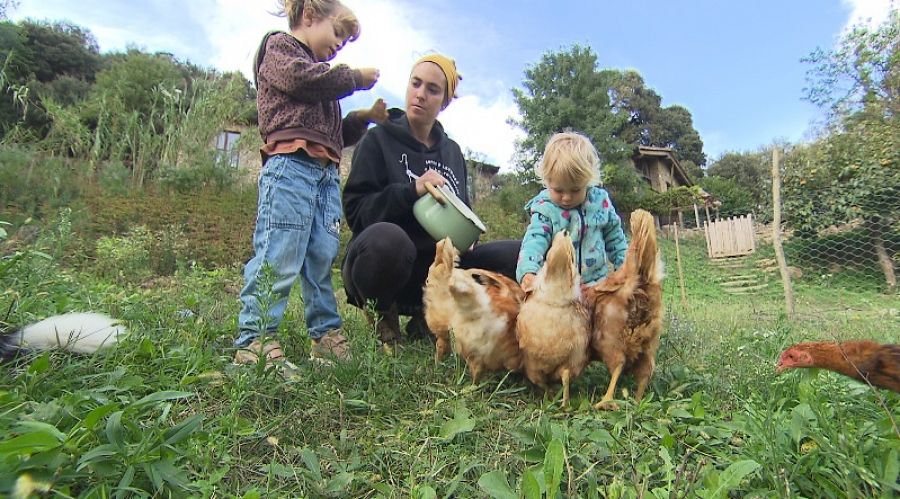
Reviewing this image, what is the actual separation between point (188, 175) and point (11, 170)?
2.33 m

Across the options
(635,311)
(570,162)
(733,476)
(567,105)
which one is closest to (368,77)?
(570,162)

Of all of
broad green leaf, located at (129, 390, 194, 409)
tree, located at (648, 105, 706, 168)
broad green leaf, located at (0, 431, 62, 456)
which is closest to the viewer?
broad green leaf, located at (0, 431, 62, 456)

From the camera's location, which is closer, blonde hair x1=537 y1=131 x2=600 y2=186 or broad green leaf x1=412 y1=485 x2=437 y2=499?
broad green leaf x1=412 y1=485 x2=437 y2=499

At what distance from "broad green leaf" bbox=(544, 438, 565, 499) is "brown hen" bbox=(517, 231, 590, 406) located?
20.0 inches

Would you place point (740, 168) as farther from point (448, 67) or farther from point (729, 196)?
point (448, 67)

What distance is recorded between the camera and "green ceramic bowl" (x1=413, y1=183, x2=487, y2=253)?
2.20 meters

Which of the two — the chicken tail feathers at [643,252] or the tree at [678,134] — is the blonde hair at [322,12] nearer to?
the chicken tail feathers at [643,252]

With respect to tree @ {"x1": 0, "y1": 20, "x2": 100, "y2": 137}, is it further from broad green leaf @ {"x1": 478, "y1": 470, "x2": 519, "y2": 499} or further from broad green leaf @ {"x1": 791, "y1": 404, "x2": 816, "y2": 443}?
broad green leaf @ {"x1": 791, "y1": 404, "x2": 816, "y2": 443}

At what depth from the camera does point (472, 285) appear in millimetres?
1812

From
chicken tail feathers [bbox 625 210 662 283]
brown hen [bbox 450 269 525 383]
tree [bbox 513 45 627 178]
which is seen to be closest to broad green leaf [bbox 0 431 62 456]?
brown hen [bbox 450 269 525 383]

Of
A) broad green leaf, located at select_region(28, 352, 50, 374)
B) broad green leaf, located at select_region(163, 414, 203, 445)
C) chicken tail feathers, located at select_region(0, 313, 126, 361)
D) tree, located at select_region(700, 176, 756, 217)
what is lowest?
broad green leaf, located at select_region(163, 414, 203, 445)

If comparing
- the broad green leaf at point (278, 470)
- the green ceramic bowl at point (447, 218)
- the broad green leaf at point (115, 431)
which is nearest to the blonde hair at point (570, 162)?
the green ceramic bowl at point (447, 218)

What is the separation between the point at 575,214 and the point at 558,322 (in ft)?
2.67

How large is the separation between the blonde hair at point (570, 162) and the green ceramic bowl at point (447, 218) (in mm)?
420
